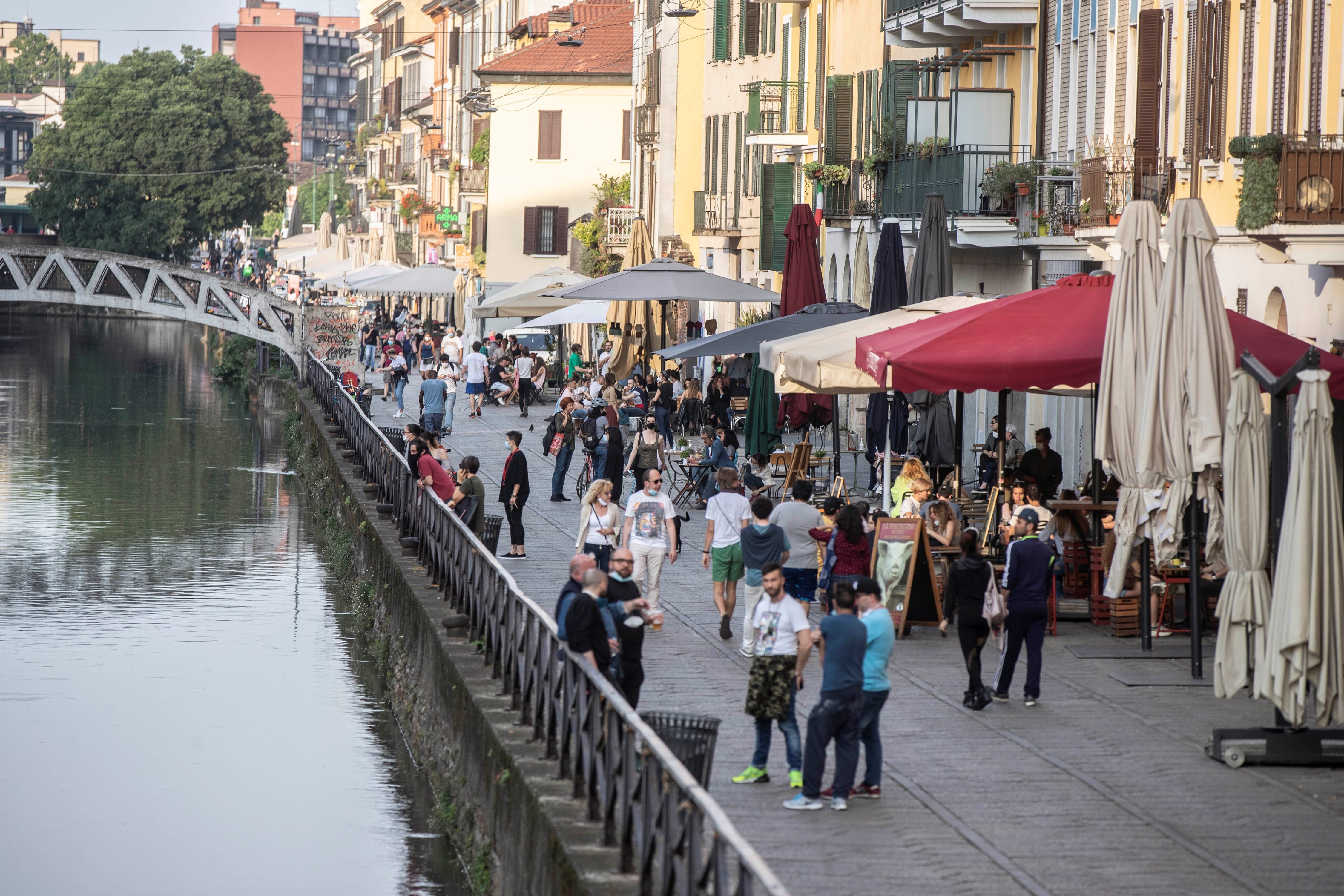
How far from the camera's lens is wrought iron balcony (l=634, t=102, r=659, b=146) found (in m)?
49.0

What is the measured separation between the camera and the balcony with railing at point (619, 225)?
50875mm

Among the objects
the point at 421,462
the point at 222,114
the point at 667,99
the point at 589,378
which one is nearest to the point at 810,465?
the point at 421,462

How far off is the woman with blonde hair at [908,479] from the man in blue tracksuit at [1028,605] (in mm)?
5189

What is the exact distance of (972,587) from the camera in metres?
12.5

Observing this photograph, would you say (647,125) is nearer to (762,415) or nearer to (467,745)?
(762,415)

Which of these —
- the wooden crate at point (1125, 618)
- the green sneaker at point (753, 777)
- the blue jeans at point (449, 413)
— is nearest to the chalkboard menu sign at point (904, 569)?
the wooden crate at point (1125, 618)

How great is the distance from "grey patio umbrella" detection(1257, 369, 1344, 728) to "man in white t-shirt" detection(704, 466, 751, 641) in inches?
224

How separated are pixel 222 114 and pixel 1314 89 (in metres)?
81.0

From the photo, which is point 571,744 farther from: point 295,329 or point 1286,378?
point 295,329

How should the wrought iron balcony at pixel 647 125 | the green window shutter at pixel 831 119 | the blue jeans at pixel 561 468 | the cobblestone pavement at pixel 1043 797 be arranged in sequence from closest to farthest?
the cobblestone pavement at pixel 1043 797 → the blue jeans at pixel 561 468 → the green window shutter at pixel 831 119 → the wrought iron balcony at pixel 647 125

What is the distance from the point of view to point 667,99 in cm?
4847

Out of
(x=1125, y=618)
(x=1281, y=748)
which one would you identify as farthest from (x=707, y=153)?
(x=1281, y=748)

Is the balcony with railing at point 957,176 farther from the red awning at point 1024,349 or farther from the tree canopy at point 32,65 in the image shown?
the tree canopy at point 32,65

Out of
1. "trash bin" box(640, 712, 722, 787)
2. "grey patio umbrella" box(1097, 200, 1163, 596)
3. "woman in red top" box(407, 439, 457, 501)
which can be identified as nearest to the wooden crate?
"grey patio umbrella" box(1097, 200, 1163, 596)
